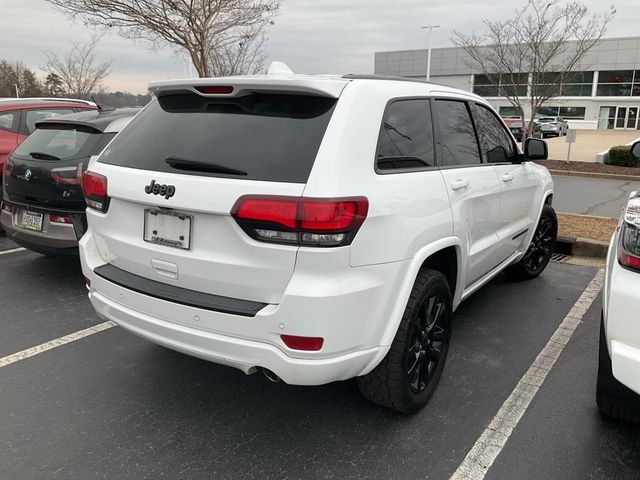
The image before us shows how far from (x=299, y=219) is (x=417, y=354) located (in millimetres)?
1189

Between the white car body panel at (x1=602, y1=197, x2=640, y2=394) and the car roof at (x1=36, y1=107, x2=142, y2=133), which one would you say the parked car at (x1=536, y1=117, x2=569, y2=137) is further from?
the white car body panel at (x1=602, y1=197, x2=640, y2=394)

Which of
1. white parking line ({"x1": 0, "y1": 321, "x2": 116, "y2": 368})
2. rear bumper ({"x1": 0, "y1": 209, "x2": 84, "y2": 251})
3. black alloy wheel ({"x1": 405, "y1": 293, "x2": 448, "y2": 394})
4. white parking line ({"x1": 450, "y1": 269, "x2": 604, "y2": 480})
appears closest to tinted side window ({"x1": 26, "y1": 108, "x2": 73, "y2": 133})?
rear bumper ({"x1": 0, "y1": 209, "x2": 84, "y2": 251})

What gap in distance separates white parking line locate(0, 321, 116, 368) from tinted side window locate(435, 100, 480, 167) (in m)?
2.84

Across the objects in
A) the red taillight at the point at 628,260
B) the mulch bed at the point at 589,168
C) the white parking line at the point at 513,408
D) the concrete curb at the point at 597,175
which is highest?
the mulch bed at the point at 589,168

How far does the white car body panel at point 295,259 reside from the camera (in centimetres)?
221

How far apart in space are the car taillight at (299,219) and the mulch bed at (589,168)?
14.4 meters

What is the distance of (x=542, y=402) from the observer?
9.96 ft

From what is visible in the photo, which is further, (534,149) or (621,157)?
(621,157)

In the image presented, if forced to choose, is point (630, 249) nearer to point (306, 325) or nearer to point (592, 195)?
point (306, 325)

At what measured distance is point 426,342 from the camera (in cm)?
295

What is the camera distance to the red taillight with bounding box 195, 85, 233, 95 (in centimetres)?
256

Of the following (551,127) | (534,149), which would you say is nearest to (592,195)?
(534,149)

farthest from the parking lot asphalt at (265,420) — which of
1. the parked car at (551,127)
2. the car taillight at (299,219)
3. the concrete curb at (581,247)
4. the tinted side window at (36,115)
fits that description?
the parked car at (551,127)

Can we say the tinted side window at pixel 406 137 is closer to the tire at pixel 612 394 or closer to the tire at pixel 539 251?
the tire at pixel 612 394
